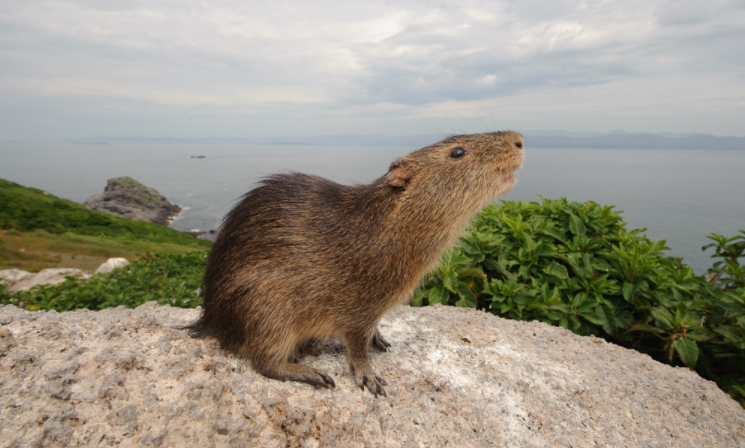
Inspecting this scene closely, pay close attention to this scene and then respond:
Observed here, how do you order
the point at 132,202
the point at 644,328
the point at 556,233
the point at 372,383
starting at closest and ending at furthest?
the point at 372,383 < the point at 644,328 < the point at 556,233 < the point at 132,202

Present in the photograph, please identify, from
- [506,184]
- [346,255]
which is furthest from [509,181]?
[346,255]

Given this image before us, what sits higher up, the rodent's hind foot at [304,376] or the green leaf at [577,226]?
the green leaf at [577,226]

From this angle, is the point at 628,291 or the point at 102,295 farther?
the point at 102,295

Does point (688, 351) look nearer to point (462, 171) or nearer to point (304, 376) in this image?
point (462, 171)

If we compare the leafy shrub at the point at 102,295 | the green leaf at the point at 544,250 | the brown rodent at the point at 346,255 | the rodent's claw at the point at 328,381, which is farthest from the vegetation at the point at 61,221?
the rodent's claw at the point at 328,381

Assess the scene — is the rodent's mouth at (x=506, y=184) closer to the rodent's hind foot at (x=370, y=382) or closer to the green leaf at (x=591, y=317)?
the rodent's hind foot at (x=370, y=382)

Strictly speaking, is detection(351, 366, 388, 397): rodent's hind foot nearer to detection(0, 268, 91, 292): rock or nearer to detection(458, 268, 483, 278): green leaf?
detection(458, 268, 483, 278): green leaf

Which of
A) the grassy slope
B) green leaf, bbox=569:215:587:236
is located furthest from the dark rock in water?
green leaf, bbox=569:215:587:236
